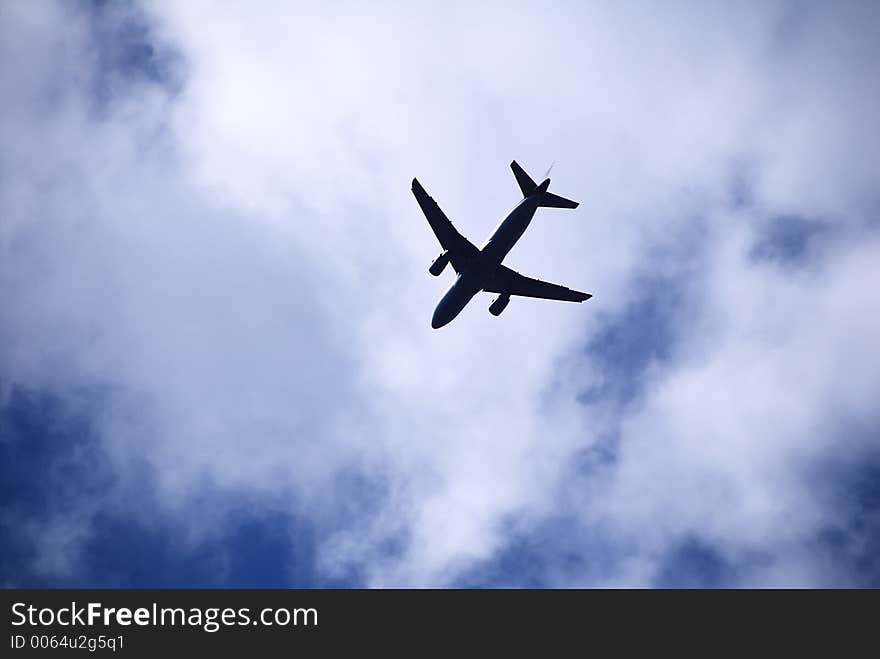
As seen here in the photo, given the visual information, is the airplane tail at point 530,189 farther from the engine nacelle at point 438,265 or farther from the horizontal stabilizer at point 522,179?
the engine nacelle at point 438,265

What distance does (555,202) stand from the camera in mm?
47500

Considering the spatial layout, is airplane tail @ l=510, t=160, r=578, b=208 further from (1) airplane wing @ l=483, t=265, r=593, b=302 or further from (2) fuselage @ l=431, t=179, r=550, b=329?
(1) airplane wing @ l=483, t=265, r=593, b=302

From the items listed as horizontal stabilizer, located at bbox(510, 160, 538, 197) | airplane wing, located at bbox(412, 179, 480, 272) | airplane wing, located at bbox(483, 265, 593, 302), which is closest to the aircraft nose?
airplane wing, located at bbox(412, 179, 480, 272)

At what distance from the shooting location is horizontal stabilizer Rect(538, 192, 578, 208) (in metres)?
46.9

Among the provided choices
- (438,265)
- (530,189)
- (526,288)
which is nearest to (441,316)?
(438,265)

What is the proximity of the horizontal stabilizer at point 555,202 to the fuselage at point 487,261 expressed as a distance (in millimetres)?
938

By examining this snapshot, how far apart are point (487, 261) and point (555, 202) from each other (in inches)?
280

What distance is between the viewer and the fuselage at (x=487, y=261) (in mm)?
45438
